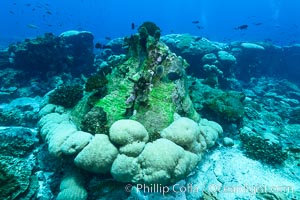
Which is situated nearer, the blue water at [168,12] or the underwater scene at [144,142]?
the underwater scene at [144,142]

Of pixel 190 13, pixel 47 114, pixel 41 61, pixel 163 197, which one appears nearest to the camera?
pixel 163 197

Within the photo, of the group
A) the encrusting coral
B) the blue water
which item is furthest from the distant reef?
the blue water

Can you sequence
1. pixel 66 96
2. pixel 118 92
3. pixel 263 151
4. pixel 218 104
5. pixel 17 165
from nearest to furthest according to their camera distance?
1. pixel 17 165
2. pixel 118 92
3. pixel 263 151
4. pixel 66 96
5. pixel 218 104

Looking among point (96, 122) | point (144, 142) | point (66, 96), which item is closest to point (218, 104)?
point (144, 142)

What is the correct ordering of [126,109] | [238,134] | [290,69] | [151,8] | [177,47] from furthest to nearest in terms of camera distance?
[151,8], [290,69], [177,47], [238,134], [126,109]

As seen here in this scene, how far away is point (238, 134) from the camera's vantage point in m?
8.82

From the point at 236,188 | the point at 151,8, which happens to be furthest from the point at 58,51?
the point at 151,8

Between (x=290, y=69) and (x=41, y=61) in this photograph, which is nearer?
(x=41, y=61)

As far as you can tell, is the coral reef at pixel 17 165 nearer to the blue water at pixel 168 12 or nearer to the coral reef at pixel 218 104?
the coral reef at pixel 218 104

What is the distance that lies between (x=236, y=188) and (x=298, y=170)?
8.24ft

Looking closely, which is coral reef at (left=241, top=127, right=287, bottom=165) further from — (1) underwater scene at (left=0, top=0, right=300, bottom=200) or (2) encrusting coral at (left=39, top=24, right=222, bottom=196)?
(2) encrusting coral at (left=39, top=24, right=222, bottom=196)

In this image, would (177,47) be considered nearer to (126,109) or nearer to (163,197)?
(126,109)

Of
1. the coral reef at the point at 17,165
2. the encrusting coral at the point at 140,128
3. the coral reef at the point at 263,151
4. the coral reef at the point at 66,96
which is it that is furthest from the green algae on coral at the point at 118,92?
the coral reef at the point at 263,151

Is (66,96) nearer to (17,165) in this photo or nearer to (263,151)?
(17,165)
